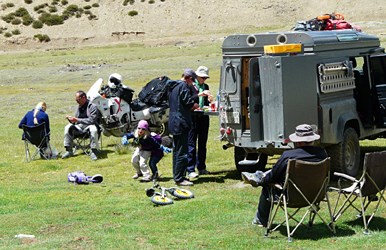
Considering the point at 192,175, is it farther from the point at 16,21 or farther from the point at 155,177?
the point at 16,21

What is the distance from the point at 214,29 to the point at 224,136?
75232 mm

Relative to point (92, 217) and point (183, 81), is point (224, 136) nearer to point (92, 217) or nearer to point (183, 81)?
point (183, 81)

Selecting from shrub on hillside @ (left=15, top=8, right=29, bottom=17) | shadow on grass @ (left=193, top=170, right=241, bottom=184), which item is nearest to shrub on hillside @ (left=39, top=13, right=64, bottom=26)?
shrub on hillside @ (left=15, top=8, right=29, bottom=17)

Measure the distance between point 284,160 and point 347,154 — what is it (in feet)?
15.4

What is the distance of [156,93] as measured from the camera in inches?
825

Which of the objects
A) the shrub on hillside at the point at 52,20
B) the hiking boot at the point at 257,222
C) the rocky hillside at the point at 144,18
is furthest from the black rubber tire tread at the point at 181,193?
the shrub on hillside at the point at 52,20

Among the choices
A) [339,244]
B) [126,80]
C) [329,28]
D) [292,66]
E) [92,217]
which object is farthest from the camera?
[126,80]

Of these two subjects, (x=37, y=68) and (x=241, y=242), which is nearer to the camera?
(x=241, y=242)

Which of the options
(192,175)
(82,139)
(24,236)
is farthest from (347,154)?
(82,139)

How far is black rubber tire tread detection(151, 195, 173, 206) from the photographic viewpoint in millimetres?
12570

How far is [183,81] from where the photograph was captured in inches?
580

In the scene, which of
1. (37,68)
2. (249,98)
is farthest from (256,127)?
(37,68)

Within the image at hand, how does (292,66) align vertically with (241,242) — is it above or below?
above

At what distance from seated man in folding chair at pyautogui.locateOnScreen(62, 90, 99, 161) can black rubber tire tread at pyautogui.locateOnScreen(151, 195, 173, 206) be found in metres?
6.13
